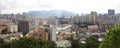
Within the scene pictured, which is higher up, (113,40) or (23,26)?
(113,40)

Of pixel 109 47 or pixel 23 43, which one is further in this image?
pixel 23 43

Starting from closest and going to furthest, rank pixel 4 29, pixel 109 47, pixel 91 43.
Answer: pixel 109 47
pixel 91 43
pixel 4 29

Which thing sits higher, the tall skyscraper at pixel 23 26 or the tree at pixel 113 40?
the tree at pixel 113 40

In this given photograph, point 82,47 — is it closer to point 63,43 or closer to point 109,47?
point 63,43

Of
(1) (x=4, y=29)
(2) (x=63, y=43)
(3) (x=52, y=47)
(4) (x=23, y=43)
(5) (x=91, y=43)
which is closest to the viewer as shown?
(4) (x=23, y=43)

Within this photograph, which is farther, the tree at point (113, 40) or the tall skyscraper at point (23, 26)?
the tall skyscraper at point (23, 26)

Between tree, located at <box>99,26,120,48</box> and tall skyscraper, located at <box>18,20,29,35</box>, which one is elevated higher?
tree, located at <box>99,26,120,48</box>

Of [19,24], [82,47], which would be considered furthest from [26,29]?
[82,47]

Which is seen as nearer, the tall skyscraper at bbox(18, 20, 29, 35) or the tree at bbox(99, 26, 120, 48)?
the tree at bbox(99, 26, 120, 48)

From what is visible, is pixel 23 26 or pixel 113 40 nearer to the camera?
pixel 113 40

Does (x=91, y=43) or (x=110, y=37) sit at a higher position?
(x=110, y=37)
